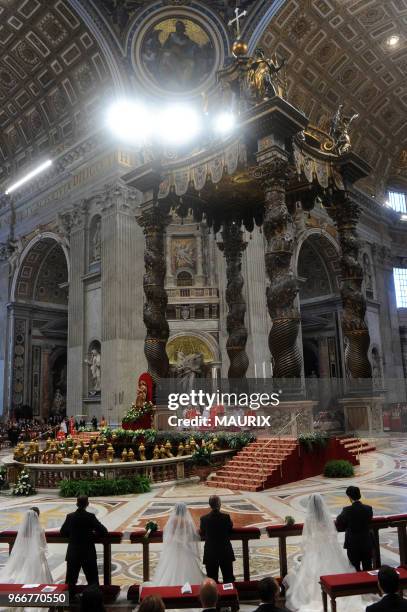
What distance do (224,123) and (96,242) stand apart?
10901 mm

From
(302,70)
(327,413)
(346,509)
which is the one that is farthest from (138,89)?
(346,509)

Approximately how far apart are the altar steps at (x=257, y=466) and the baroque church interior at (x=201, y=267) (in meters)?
0.04

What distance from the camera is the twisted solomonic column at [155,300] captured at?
1179 cm

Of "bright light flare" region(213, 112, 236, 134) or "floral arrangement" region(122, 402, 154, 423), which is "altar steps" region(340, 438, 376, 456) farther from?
"bright light flare" region(213, 112, 236, 134)

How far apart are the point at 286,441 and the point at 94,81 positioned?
55.3ft

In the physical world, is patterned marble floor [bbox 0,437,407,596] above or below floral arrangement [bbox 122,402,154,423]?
below

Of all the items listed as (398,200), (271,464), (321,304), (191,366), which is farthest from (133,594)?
(398,200)

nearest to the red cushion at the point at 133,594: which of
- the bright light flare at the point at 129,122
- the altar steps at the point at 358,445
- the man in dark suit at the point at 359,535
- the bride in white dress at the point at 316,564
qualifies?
the bride in white dress at the point at 316,564

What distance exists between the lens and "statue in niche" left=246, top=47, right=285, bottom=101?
34.6 feet

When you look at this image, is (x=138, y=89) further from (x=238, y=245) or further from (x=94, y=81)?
(x=238, y=245)

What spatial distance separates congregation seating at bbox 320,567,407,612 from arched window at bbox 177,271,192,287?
17.5 metres

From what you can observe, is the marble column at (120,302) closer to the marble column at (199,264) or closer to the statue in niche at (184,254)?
the statue in niche at (184,254)

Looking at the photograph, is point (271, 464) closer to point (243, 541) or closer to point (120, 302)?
point (243, 541)

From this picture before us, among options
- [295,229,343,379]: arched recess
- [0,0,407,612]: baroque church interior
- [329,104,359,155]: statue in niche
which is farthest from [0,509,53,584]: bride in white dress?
[295,229,343,379]: arched recess
